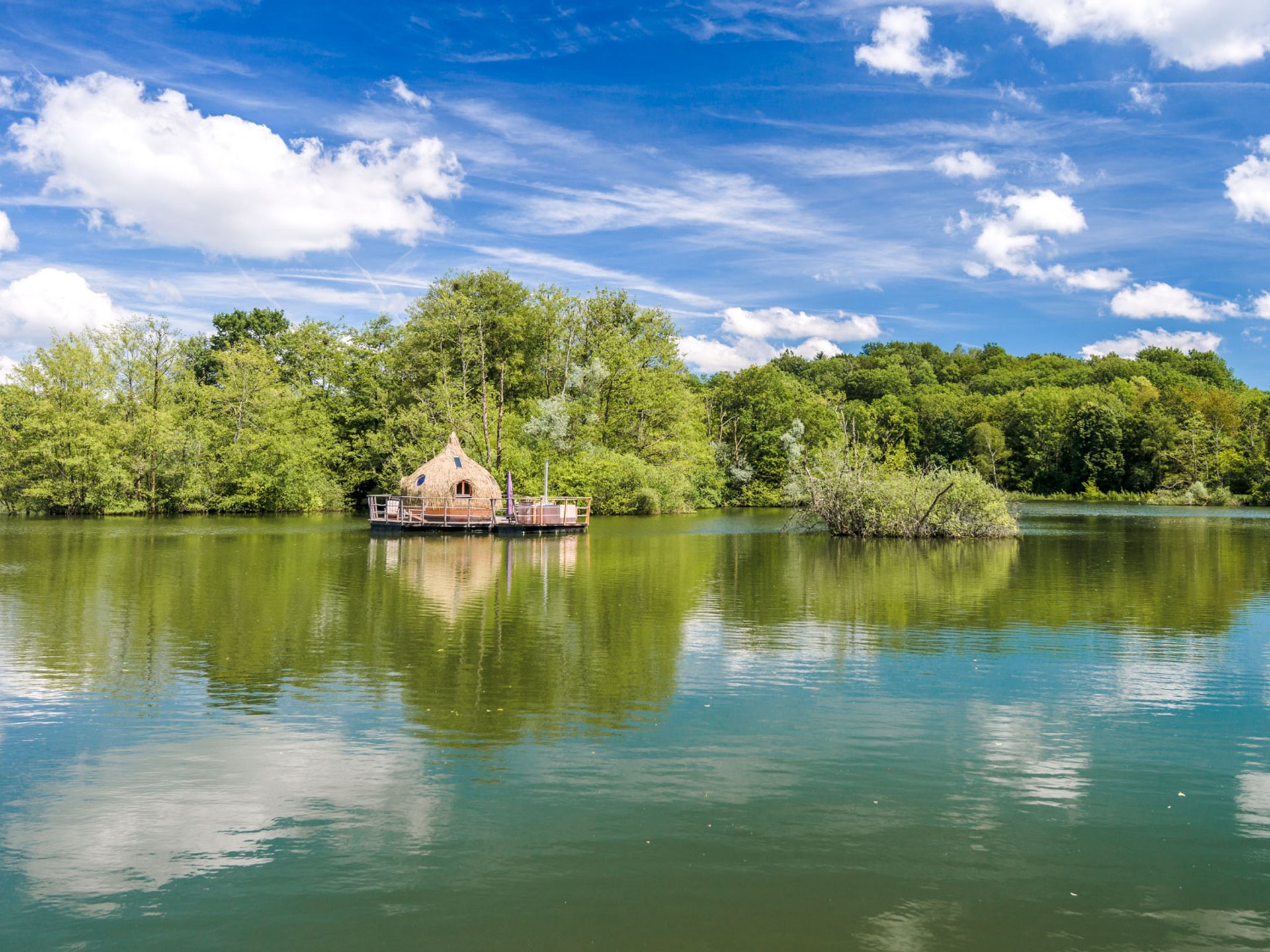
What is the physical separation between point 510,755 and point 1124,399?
9490 cm

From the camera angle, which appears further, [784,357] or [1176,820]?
[784,357]

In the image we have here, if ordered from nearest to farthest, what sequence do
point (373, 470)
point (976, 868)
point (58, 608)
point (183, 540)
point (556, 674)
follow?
point (976, 868) → point (556, 674) → point (58, 608) → point (183, 540) → point (373, 470)

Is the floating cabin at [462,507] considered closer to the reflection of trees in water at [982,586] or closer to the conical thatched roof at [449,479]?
the conical thatched roof at [449,479]

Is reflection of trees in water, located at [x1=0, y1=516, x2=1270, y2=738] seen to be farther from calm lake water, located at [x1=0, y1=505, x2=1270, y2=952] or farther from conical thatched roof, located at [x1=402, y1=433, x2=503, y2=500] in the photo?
conical thatched roof, located at [x1=402, y1=433, x2=503, y2=500]

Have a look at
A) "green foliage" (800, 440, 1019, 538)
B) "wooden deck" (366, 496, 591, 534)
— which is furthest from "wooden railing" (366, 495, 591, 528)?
"green foliage" (800, 440, 1019, 538)

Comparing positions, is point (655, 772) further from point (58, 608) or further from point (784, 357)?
point (784, 357)

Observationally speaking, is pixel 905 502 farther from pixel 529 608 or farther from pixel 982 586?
pixel 529 608

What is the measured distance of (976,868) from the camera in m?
6.40

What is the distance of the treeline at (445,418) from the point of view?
5384cm

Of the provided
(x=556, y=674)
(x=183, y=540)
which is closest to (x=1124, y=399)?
(x=183, y=540)

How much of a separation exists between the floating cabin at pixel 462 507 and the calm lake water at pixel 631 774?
19306mm

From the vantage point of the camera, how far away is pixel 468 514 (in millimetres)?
38531

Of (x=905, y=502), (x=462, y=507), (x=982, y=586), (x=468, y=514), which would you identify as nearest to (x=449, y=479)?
(x=462, y=507)

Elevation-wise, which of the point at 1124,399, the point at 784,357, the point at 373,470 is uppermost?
the point at 784,357
